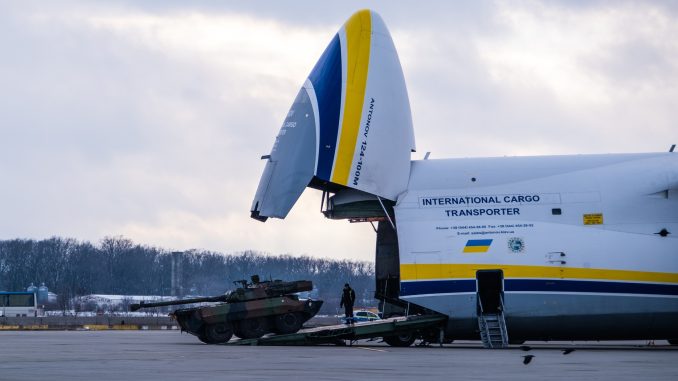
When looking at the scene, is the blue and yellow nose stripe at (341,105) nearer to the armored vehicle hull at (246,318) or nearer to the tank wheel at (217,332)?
the armored vehicle hull at (246,318)

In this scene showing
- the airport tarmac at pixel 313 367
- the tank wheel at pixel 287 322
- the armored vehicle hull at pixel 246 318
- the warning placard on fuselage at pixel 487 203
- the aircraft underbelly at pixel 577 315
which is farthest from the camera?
the tank wheel at pixel 287 322

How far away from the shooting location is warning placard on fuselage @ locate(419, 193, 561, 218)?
29.2 meters

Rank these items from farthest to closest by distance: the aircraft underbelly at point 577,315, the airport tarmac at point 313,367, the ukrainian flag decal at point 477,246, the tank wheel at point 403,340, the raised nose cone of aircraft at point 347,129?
the raised nose cone of aircraft at point 347,129 → the tank wheel at point 403,340 → the ukrainian flag decal at point 477,246 → the aircraft underbelly at point 577,315 → the airport tarmac at point 313,367

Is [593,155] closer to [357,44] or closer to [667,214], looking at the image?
[667,214]

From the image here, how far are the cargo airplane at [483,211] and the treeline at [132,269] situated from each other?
97.9 m

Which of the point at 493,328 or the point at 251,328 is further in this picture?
the point at 251,328

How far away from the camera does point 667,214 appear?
2853 cm

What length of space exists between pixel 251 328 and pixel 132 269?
11675 cm

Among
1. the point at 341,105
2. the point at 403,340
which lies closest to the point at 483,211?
the point at 403,340

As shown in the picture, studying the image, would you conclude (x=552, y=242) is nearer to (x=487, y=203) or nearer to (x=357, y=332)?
(x=487, y=203)

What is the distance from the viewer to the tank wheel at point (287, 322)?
30.8 metres

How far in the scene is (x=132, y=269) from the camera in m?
144

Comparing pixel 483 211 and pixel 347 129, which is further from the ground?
pixel 347 129

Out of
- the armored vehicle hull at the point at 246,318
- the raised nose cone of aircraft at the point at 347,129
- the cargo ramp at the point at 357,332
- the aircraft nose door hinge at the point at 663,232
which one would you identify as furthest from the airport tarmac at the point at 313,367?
the raised nose cone of aircraft at the point at 347,129
